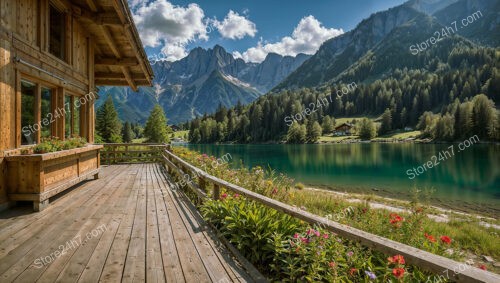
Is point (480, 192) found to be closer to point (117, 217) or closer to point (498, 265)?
point (498, 265)

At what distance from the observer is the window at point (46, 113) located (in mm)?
8119

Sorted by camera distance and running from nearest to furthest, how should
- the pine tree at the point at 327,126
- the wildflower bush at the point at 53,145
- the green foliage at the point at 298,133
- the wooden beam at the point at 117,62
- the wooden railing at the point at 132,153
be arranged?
1. the wildflower bush at the point at 53,145
2. the wooden beam at the point at 117,62
3. the wooden railing at the point at 132,153
4. the green foliage at the point at 298,133
5. the pine tree at the point at 327,126

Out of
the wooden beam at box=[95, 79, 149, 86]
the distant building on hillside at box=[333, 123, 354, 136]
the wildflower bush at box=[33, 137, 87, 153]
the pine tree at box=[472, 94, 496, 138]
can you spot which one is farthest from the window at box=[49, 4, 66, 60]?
the distant building on hillside at box=[333, 123, 354, 136]

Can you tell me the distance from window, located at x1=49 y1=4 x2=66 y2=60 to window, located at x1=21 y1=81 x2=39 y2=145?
4.98 feet

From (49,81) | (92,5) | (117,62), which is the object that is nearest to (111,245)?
(49,81)

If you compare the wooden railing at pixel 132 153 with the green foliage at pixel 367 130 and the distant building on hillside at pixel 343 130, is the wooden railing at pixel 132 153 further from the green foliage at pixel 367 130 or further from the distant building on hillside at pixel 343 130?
the distant building on hillside at pixel 343 130

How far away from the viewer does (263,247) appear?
410 centimetres

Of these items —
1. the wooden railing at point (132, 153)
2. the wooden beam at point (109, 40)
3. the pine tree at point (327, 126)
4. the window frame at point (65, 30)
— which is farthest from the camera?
the pine tree at point (327, 126)

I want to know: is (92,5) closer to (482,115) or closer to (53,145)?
(53,145)

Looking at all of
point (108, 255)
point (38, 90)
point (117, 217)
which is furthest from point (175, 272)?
point (38, 90)

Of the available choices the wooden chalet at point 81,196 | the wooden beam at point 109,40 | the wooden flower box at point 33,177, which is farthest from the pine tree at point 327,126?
the wooden flower box at point 33,177

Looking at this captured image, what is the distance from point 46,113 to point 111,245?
5802mm

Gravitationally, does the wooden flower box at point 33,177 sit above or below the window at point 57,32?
below

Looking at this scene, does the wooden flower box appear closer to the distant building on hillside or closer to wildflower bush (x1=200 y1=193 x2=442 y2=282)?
wildflower bush (x1=200 y1=193 x2=442 y2=282)
